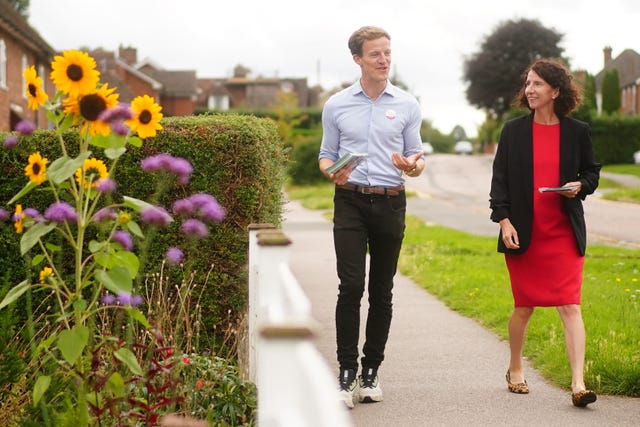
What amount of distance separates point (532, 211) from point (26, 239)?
322 centimetres

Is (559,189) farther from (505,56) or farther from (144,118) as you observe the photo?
(505,56)

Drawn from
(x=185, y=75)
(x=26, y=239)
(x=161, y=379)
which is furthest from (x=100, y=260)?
(x=185, y=75)

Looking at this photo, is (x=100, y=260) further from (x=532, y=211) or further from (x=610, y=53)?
(x=610, y=53)

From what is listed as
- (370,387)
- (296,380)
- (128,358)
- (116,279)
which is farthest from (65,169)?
(370,387)

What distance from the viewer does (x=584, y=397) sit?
19.9ft

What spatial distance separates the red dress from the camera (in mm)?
6254

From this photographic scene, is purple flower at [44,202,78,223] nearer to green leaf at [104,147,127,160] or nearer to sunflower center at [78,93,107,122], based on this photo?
green leaf at [104,147,127,160]

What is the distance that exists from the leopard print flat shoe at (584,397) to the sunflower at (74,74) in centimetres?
346

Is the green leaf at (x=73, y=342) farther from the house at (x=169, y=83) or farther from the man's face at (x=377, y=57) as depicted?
the house at (x=169, y=83)

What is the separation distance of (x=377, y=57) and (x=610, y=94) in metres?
65.6

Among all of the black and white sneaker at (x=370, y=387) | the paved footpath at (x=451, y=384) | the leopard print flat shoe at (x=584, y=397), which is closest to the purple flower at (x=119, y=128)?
the paved footpath at (x=451, y=384)

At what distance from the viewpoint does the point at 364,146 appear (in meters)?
6.16

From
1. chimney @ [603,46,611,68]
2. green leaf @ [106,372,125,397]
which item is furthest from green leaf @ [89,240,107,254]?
chimney @ [603,46,611,68]

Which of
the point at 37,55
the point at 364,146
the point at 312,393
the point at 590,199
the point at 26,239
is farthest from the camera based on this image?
the point at 37,55
